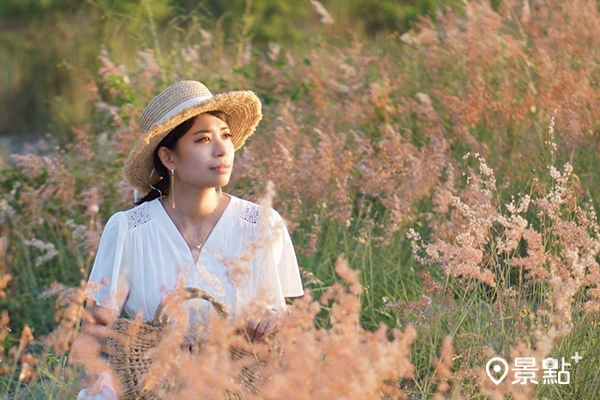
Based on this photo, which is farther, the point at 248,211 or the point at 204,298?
the point at 248,211

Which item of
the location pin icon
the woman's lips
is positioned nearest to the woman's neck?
the woman's lips

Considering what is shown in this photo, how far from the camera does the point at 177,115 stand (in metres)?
3.43

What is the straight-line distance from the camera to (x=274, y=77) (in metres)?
6.46

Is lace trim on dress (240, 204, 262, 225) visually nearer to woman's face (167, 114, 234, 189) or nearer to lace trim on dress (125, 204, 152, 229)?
woman's face (167, 114, 234, 189)

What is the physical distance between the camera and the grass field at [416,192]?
3244 millimetres

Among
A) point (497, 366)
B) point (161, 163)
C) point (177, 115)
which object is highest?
point (177, 115)

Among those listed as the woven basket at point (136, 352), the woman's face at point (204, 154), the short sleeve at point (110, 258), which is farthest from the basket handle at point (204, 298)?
the woman's face at point (204, 154)

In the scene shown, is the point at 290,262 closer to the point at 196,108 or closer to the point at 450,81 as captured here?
the point at 196,108

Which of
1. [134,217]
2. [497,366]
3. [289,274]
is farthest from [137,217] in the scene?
[497,366]

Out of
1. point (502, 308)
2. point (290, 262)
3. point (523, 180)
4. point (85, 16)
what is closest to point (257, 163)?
point (523, 180)

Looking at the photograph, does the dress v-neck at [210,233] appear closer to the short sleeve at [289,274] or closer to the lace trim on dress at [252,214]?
the lace trim on dress at [252,214]

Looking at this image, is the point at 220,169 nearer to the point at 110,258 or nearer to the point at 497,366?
the point at 110,258

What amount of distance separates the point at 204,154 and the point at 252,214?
0.86 ft

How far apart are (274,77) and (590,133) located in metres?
2.30
